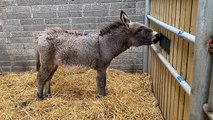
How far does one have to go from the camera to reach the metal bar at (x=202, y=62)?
1.37 metres

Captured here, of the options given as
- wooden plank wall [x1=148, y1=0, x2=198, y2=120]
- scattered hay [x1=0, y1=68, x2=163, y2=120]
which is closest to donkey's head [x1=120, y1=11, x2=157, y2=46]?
wooden plank wall [x1=148, y1=0, x2=198, y2=120]

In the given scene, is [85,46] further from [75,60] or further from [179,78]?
[179,78]

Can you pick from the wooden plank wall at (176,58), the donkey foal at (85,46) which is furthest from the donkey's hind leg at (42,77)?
the wooden plank wall at (176,58)

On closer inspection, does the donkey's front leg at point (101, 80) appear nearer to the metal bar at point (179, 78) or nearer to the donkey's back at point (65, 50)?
the donkey's back at point (65, 50)

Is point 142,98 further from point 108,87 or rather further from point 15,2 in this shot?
point 15,2

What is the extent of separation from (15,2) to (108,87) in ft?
8.14

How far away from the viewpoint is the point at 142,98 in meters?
3.65

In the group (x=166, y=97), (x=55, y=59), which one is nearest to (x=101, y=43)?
(x=55, y=59)

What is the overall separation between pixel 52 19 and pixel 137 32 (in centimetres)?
206

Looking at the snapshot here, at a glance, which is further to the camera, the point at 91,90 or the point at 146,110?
the point at 91,90

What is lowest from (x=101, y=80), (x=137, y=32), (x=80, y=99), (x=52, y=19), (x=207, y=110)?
(x=80, y=99)

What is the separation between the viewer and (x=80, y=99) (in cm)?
364

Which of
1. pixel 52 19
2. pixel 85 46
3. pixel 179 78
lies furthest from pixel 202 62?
pixel 52 19

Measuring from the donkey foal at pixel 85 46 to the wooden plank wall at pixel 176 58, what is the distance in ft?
1.59
